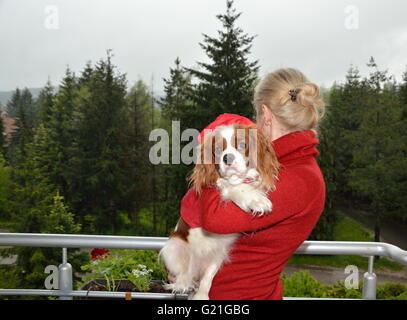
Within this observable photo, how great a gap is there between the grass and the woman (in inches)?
758

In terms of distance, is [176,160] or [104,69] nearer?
[176,160]

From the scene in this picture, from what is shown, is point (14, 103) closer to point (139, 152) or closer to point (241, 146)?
point (139, 152)

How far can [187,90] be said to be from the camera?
1923 centimetres

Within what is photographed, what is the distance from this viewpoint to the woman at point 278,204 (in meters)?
1.10

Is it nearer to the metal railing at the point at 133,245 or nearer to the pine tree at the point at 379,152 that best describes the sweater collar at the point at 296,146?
the metal railing at the point at 133,245

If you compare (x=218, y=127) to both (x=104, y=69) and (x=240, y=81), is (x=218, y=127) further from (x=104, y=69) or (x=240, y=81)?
(x=104, y=69)

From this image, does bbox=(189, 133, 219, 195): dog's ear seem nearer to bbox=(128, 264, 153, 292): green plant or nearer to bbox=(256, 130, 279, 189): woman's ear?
bbox=(256, 130, 279, 189): woman's ear

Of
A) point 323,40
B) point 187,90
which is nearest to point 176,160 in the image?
point 187,90

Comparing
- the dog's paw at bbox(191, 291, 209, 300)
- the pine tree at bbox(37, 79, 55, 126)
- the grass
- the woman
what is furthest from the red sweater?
the pine tree at bbox(37, 79, 55, 126)

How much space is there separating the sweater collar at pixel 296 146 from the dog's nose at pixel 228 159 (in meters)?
0.16

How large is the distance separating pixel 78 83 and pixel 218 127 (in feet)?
83.5

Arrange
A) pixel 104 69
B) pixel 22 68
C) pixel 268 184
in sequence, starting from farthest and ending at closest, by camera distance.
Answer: pixel 22 68, pixel 104 69, pixel 268 184

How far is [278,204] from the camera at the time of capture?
1104mm

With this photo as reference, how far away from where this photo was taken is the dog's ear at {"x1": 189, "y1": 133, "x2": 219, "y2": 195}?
4.42 ft
